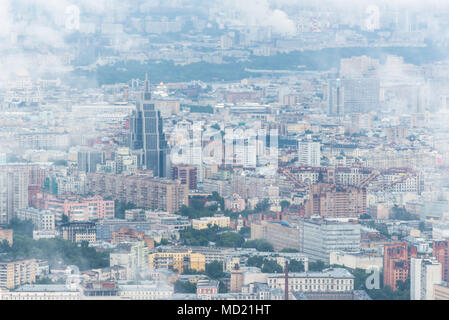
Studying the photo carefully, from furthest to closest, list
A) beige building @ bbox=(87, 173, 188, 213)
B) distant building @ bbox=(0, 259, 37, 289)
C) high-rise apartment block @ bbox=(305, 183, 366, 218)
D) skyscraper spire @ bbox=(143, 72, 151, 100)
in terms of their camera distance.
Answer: skyscraper spire @ bbox=(143, 72, 151, 100), beige building @ bbox=(87, 173, 188, 213), high-rise apartment block @ bbox=(305, 183, 366, 218), distant building @ bbox=(0, 259, 37, 289)

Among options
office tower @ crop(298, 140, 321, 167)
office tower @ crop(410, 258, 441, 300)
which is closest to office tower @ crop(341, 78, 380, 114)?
office tower @ crop(298, 140, 321, 167)

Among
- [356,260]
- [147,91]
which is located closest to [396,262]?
[356,260]

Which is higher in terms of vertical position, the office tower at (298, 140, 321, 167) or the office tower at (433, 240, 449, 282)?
the office tower at (298, 140, 321, 167)

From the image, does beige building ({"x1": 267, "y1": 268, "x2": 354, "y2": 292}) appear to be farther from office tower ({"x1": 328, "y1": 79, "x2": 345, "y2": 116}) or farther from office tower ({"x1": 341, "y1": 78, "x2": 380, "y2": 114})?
office tower ({"x1": 341, "y1": 78, "x2": 380, "y2": 114})

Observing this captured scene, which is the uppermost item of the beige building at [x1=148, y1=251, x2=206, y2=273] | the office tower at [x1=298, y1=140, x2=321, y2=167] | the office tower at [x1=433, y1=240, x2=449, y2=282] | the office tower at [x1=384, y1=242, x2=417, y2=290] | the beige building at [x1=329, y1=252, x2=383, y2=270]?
the office tower at [x1=298, y1=140, x2=321, y2=167]

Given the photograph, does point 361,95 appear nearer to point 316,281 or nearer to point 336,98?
point 336,98

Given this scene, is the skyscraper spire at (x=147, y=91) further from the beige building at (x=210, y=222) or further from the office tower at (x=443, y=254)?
the office tower at (x=443, y=254)
